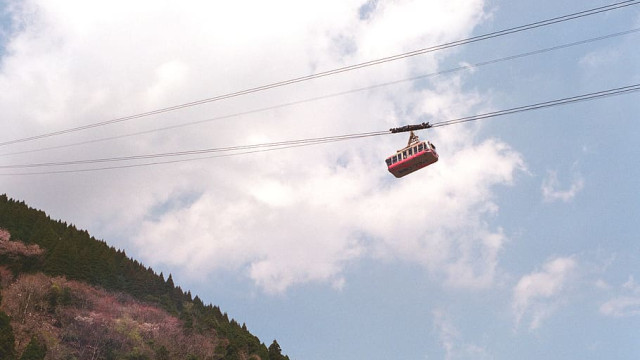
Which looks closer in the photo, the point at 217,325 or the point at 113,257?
the point at 217,325

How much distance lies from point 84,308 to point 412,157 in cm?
4751

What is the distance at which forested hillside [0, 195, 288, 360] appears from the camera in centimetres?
5047

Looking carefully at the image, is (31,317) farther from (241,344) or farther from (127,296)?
(241,344)

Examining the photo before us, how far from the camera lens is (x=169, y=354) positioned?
2143 inches

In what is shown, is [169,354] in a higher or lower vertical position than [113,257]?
lower

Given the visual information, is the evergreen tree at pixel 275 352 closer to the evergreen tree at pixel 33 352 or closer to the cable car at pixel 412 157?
the evergreen tree at pixel 33 352

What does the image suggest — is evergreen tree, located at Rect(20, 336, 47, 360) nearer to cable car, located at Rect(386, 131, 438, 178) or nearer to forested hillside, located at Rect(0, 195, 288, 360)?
forested hillside, located at Rect(0, 195, 288, 360)

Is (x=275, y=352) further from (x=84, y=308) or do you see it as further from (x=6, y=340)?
(x=6, y=340)

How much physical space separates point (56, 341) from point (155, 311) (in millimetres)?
20496

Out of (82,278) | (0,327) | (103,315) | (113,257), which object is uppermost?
(113,257)

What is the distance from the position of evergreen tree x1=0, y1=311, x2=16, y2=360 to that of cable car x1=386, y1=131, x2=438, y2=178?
115ft

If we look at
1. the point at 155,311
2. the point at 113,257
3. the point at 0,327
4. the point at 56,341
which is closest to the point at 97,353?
the point at 56,341

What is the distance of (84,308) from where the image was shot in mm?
58156

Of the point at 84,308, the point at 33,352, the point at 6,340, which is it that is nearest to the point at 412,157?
the point at 33,352
